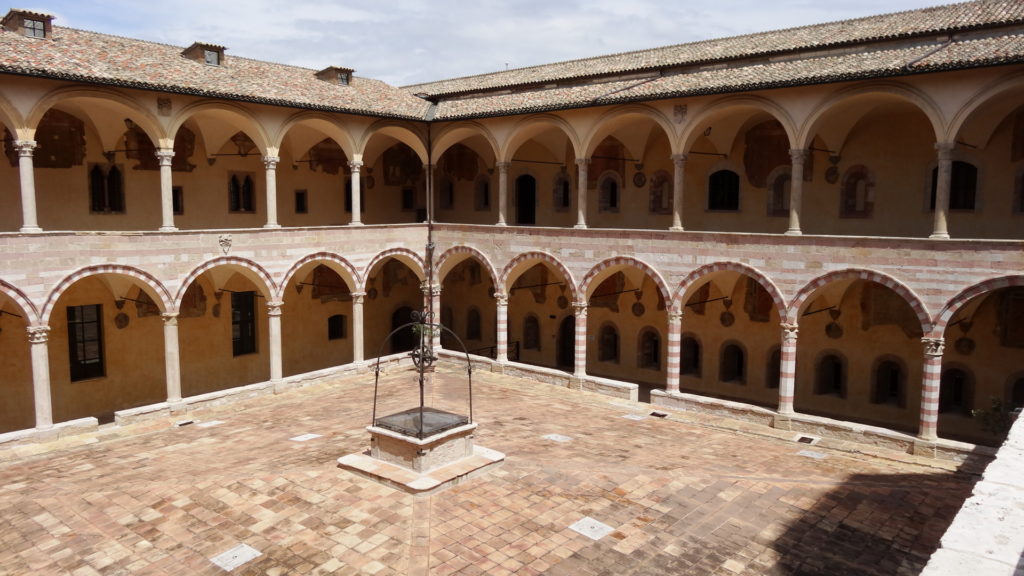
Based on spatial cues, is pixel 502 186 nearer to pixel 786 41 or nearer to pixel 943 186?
pixel 786 41

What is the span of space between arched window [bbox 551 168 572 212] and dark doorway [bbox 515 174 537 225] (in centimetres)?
92

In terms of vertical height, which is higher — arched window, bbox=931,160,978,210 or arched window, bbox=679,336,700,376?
arched window, bbox=931,160,978,210

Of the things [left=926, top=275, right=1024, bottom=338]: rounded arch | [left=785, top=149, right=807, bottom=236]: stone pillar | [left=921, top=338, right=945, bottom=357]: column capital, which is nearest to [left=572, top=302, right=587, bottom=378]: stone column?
[left=785, top=149, right=807, bottom=236]: stone pillar

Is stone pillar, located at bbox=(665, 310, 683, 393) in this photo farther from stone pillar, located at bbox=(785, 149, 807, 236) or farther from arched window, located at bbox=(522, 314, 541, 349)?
arched window, located at bbox=(522, 314, 541, 349)

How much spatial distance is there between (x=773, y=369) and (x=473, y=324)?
37.3 feet

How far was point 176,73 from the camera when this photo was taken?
17969 mm

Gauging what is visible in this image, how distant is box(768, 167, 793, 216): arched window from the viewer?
20484mm

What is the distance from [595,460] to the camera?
45.4ft

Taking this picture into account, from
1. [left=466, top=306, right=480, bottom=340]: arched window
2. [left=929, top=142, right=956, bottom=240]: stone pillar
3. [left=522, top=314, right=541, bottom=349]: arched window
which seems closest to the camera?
[left=929, top=142, right=956, bottom=240]: stone pillar

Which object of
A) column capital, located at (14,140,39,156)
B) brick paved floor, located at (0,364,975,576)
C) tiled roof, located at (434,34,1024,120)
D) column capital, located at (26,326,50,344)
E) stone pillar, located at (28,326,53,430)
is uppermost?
tiled roof, located at (434,34,1024,120)

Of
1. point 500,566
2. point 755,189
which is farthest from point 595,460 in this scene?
point 755,189

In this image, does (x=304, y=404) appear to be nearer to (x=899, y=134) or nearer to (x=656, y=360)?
(x=656, y=360)

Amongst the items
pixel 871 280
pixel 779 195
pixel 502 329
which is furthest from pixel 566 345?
Result: pixel 871 280

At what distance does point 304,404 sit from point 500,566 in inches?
401
